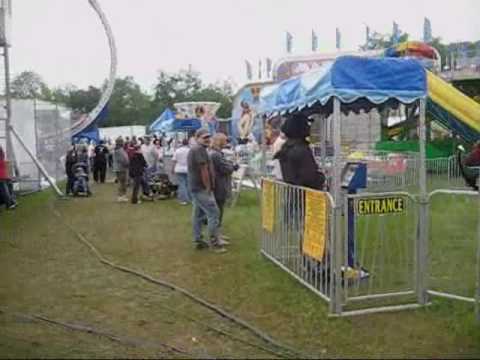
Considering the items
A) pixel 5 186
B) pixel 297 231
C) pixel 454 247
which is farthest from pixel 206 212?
pixel 5 186

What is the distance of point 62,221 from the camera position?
12820 mm

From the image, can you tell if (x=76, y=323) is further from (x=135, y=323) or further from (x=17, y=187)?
(x=17, y=187)

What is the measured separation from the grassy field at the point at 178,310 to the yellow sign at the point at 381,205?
3.21 ft

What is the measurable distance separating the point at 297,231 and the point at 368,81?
6.64 feet

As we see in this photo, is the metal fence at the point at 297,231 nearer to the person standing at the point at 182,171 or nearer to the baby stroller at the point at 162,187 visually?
the person standing at the point at 182,171

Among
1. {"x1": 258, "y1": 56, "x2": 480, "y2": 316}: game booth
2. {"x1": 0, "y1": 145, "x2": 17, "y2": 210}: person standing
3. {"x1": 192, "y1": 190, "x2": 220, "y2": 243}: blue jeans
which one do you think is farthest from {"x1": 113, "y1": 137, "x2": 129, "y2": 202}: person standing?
{"x1": 258, "y1": 56, "x2": 480, "y2": 316}: game booth

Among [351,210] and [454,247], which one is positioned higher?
[351,210]

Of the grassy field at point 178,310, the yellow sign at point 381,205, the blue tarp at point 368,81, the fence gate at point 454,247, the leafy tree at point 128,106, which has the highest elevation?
the leafy tree at point 128,106

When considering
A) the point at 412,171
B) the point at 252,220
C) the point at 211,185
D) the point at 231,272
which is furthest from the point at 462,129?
the point at 231,272

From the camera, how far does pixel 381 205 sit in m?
6.02

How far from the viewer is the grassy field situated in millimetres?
5098

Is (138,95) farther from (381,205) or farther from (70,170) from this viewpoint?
(381,205)

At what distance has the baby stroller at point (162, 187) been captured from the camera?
1692 cm

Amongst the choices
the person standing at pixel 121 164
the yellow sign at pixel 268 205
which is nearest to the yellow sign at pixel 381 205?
the yellow sign at pixel 268 205
